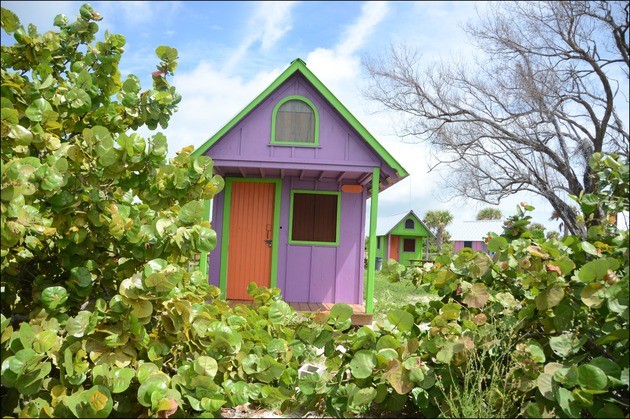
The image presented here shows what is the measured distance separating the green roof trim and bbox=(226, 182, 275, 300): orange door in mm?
1682

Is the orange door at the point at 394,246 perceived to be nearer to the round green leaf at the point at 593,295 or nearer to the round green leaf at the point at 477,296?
the round green leaf at the point at 477,296

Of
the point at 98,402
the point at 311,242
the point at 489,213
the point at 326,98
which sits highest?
the point at 489,213

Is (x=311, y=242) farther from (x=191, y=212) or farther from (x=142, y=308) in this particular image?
(x=142, y=308)

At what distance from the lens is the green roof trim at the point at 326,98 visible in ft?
30.9

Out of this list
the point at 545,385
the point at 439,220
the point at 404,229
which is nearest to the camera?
the point at 545,385

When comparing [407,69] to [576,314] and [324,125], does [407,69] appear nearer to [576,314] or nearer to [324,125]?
[324,125]

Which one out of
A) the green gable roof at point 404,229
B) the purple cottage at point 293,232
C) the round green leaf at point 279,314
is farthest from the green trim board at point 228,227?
the green gable roof at point 404,229

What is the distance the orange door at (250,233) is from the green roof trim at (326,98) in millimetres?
1682

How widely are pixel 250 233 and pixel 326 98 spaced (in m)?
3.11

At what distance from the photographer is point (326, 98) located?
9742 millimetres

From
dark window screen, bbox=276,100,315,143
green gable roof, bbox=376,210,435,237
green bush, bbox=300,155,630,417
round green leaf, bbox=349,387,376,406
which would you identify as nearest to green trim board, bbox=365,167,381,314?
dark window screen, bbox=276,100,315,143

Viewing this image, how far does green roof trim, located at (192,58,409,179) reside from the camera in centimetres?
A: 941

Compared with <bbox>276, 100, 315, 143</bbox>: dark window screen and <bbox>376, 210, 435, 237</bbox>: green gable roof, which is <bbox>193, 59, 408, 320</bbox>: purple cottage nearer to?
<bbox>276, 100, 315, 143</bbox>: dark window screen

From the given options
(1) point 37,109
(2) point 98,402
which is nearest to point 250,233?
(1) point 37,109
